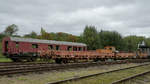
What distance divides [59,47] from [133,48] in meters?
46.3

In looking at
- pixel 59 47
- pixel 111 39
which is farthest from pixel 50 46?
pixel 111 39

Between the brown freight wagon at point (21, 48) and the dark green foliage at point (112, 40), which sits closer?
the brown freight wagon at point (21, 48)

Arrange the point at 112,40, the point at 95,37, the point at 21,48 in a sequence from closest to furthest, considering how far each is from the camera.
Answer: the point at 21,48 → the point at 95,37 → the point at 112,40

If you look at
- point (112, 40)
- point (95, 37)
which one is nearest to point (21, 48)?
point (95, 37)

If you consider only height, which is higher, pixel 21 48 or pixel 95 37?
pixel 95 37

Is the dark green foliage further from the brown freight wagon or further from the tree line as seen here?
the brown freight wagon

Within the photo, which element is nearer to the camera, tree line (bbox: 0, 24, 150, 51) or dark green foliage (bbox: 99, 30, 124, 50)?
tree line (bbox: 0, 24, 150, 51)

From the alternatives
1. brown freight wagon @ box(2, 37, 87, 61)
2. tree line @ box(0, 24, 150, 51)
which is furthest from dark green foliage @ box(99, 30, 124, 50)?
brown freight wagon @ box(2, 37, 87, 61)

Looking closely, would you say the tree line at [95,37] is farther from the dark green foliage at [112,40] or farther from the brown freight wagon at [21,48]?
the brown freight wagon at [21,48]

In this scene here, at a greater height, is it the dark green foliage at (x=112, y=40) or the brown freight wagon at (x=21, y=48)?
the dark green foliage at (x=112, y=40)

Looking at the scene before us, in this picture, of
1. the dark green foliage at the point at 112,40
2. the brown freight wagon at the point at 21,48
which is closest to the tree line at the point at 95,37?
the dark green foliage at the point at 112,40

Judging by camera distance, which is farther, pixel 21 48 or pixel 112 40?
pixel 112 40

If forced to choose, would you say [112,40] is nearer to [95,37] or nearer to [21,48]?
[95,37]

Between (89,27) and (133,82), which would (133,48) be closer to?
(89,27)
